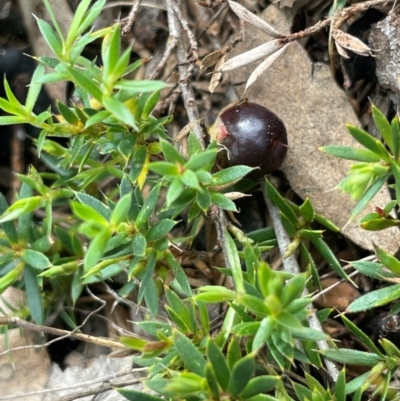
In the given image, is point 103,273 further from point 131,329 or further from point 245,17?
point 245,17

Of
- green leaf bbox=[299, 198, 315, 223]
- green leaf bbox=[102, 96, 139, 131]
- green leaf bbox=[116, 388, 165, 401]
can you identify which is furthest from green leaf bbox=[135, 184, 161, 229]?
green leaf bbox=[299, 198, 315, 223]

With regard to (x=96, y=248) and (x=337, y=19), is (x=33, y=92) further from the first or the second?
(x=337, y=19)

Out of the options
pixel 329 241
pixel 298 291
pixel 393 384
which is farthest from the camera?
pixel 329 241

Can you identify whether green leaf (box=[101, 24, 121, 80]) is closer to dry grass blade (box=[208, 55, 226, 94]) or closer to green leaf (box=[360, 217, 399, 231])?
dry grass blade (box=[208, 55, 226, 94])

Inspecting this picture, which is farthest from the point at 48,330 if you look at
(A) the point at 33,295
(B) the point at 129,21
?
(B) the point at 129,21

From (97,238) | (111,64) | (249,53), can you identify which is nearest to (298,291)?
(97,238)

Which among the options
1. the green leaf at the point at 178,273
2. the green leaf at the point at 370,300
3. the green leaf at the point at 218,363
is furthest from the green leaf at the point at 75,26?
the green leaf at the point at 370,300
